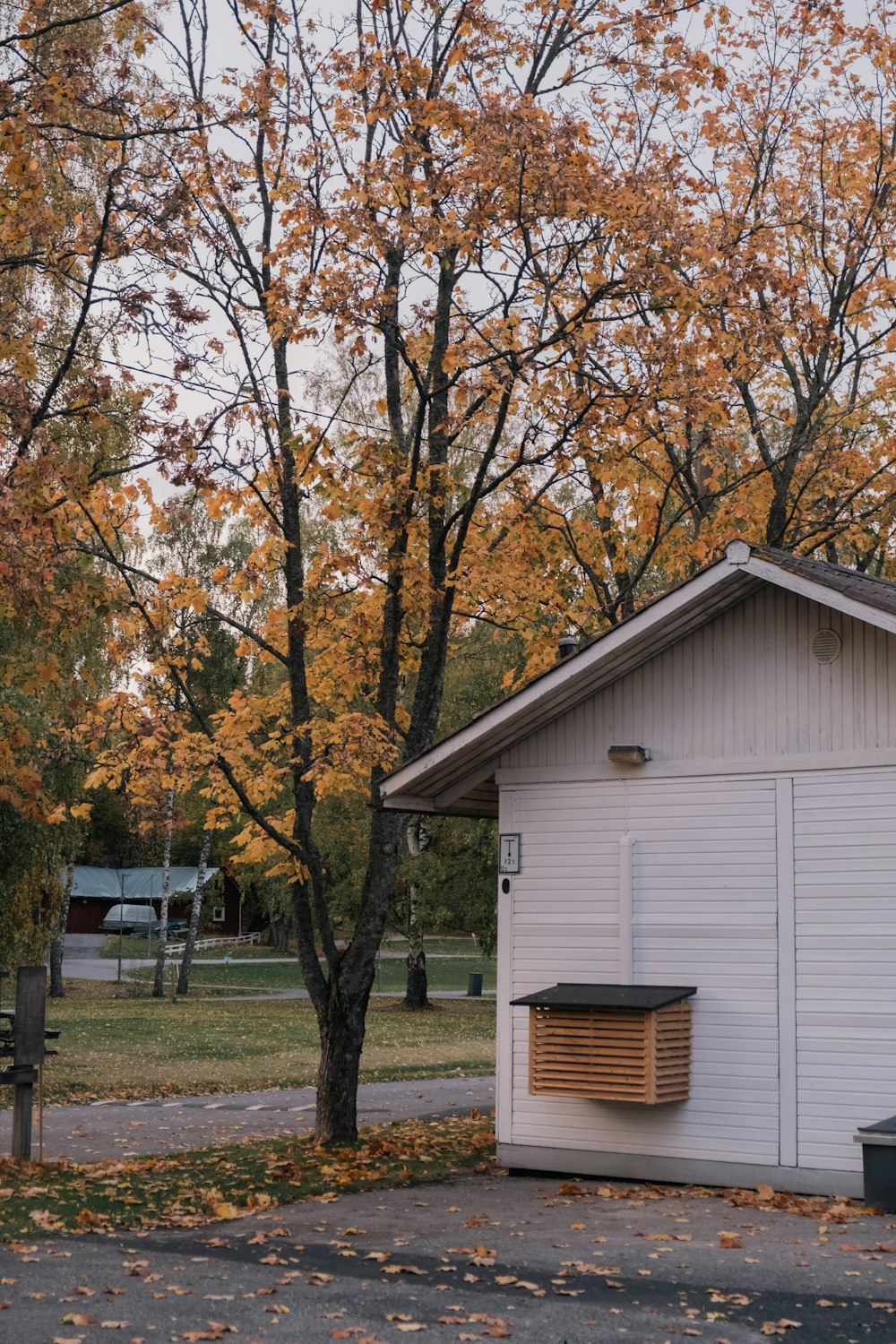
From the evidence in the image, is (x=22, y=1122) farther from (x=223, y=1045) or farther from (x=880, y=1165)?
(x=223, y=1045)

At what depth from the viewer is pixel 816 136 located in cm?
1784

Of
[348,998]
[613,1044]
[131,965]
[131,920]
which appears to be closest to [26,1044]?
[348,998]

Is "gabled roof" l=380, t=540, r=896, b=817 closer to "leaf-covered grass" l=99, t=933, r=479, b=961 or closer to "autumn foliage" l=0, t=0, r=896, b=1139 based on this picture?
"autumn foliage" l=0, t=0, r=896, b=1139

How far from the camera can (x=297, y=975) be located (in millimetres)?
54375

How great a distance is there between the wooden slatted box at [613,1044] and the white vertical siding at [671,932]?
0.27 meters

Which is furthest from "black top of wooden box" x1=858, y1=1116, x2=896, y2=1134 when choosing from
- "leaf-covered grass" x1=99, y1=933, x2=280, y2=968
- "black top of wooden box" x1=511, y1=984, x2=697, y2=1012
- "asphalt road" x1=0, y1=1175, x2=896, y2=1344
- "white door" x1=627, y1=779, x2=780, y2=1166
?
"leaf-covered grass" x1=99, y1=933, x2=280, y2=968

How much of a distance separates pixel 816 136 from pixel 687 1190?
39.6ft

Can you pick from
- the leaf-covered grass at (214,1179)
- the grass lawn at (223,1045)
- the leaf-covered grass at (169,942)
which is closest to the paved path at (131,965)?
the leaf-covered grass at (169,942)

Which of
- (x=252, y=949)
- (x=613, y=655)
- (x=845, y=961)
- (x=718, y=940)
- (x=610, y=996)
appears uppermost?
(x=613, y=655)

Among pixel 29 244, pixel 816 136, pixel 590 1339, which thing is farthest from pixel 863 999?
pixel 816 136

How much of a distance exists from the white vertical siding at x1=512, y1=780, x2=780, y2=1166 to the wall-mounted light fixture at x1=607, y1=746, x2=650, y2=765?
22 centimetres

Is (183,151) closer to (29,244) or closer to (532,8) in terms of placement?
Result: (29,244)

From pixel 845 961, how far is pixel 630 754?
7.31 ft

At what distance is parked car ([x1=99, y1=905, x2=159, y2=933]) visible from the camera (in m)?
77.2
